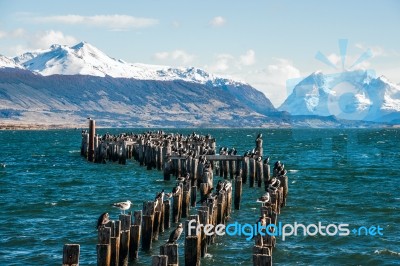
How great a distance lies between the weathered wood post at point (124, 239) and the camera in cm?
1858

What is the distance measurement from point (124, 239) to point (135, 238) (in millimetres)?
862

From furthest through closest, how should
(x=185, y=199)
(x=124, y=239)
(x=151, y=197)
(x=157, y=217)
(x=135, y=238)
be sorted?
(x=151, y=197), (x=185, y=199), (x=157, y=217), (x=135, y=238), (x=124, y=239)

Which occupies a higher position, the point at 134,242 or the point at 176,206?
the point at 176,206

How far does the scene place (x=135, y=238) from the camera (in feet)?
64.1

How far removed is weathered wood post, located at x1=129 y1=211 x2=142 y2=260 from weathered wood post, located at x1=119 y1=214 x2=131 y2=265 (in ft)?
1.94

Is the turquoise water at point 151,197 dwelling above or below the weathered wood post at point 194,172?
below

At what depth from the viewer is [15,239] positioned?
78.3 feet

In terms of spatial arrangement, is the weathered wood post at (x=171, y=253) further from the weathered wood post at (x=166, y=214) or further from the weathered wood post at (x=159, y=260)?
the weathered wood post at (x=166, y=214)

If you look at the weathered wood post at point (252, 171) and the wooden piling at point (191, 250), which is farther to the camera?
the weathered wood post at point (252, 171)

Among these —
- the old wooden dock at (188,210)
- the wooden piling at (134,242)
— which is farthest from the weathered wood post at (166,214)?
the wooden piling at (134,242)

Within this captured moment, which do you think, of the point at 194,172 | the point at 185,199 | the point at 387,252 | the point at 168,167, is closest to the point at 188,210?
the point at 185,199

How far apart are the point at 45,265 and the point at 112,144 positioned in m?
36.1

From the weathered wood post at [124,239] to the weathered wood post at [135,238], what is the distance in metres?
0.59

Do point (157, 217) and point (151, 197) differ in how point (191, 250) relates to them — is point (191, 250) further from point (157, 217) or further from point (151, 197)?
point (151, 197)
